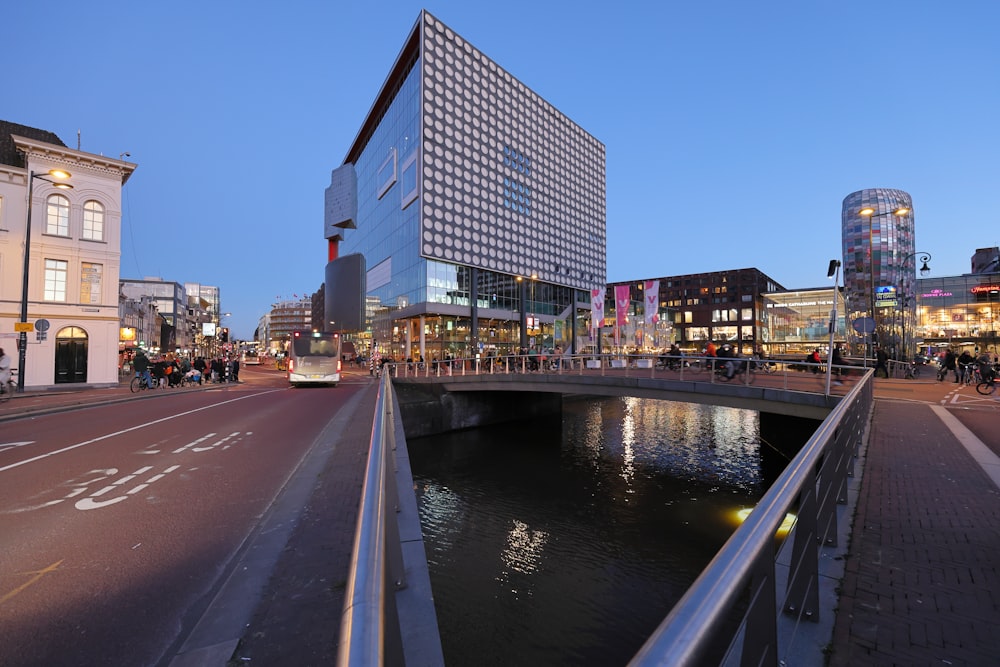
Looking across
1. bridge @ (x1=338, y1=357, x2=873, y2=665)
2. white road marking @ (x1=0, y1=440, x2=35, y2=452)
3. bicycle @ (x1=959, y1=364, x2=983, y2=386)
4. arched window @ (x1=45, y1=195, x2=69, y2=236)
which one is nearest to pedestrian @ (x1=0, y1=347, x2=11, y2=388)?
white road marking @ (x1=0, y1=440, x2=35, y2=452)

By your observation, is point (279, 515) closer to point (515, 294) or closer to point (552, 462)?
point (552, 462)

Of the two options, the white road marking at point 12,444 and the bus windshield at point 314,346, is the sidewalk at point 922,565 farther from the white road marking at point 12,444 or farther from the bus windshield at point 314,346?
the bus windshield at point 314,346

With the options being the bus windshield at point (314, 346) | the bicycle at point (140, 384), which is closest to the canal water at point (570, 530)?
the bus windshield at point (314, 346)

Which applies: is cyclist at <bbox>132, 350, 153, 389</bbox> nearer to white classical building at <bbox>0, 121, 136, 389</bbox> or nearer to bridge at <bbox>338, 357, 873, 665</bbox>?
white classical building at <bbox>0, 121, 136, 389</bbox>

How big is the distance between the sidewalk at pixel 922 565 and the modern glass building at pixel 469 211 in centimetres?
3817

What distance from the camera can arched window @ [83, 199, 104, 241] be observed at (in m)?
27.7

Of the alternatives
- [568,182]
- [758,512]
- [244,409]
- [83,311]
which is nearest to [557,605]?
[758,512]

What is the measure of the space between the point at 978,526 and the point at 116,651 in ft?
25.8

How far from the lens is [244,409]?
16.0 metres

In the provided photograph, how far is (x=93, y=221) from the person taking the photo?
27969 millimetres

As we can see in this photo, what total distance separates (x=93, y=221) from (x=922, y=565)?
125 feet

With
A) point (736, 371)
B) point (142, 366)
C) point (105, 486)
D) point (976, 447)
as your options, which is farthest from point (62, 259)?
point (976, 447)

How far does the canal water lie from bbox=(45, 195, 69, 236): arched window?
24816mm

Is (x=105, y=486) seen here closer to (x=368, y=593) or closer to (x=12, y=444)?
(x=12, y=444)
